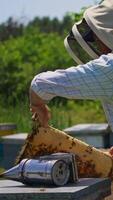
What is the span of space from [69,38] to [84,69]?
0.49 meters

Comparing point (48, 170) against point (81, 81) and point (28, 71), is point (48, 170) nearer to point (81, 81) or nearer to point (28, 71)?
point (81, 81)

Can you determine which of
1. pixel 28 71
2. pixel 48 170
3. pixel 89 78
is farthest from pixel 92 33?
pixel 28 71

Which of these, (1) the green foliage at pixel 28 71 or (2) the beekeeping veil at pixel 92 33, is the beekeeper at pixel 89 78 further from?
(1) the green foliage at pixel 28 71

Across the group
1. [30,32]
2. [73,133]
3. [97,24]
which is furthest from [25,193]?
[30,32]

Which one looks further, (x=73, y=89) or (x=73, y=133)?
(x=73, y=133)

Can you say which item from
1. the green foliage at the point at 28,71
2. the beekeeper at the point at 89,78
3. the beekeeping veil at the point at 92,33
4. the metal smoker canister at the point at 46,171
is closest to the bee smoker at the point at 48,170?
the metal smoker canister at the point at 46,171

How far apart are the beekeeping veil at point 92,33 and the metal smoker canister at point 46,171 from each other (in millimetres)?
603

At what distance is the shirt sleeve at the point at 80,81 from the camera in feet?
9.11

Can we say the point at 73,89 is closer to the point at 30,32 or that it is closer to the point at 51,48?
the point at 51,48

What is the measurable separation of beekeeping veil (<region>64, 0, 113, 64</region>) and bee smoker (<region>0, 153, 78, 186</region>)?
558 millimetres

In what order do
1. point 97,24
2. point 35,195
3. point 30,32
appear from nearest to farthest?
point 35,195
point 97,24
point 30,32

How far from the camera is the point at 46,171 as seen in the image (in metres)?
2.82

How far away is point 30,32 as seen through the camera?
33.6 metres

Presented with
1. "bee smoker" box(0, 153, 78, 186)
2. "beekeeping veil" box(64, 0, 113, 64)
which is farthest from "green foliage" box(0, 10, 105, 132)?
"bee smoker" box(0, 153, 78, 186)
